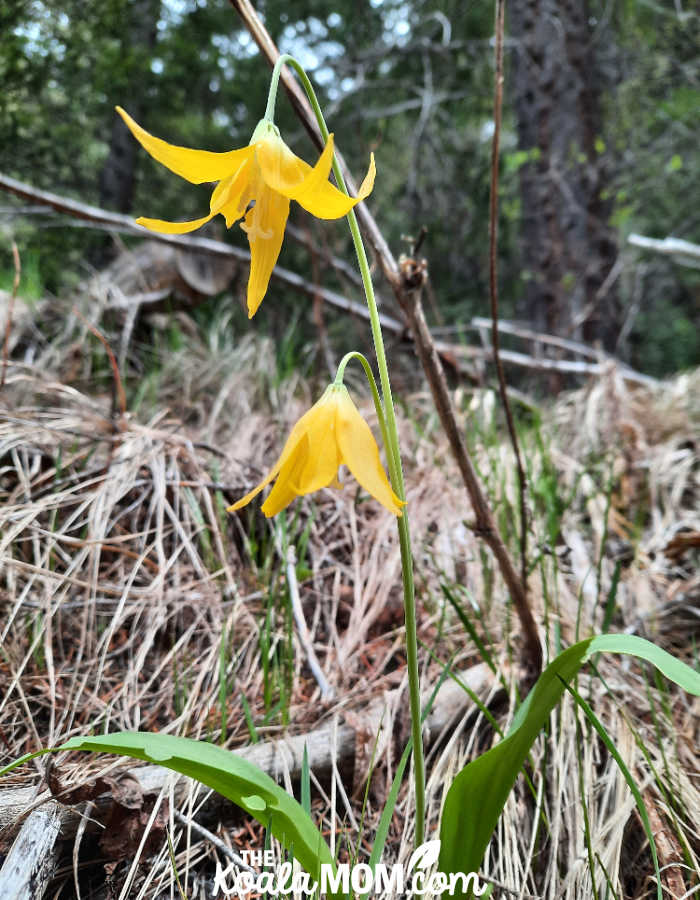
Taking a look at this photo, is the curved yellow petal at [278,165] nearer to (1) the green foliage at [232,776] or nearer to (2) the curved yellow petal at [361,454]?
(2) the curved yellow petal at [361,454]

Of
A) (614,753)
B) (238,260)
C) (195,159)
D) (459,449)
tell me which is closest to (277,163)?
(195,159)

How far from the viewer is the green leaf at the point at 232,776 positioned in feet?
2.63

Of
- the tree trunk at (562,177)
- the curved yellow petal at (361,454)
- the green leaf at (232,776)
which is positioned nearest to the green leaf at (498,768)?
the green leaf at (232,776)

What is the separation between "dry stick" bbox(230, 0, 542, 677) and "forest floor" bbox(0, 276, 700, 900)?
0.08 metres

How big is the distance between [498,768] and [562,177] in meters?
3.89

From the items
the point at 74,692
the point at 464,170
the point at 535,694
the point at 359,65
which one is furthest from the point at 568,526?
the point at 464,170

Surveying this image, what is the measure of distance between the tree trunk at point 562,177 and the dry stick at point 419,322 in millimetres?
2778

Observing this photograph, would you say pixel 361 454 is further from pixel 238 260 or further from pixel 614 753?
pixel 238 260

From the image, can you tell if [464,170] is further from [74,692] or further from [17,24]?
[74,692]

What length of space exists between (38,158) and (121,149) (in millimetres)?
879

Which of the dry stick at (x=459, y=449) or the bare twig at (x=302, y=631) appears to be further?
the bare twig at (x=302, y=631)

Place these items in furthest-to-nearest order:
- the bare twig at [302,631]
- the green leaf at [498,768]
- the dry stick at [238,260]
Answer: the dry stick at [238,260]
the bare twig at [302,631]
the green leaf at [498,768]

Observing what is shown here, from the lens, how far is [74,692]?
1397 millimetres

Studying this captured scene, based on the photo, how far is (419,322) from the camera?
4.01ft
